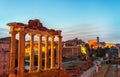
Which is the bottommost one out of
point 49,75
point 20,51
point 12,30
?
point 49,75

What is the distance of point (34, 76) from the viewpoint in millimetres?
28469

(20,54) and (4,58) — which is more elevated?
(20,54)

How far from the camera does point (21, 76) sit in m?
25.3

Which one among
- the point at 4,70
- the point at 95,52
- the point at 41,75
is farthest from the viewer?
the point at 95,52

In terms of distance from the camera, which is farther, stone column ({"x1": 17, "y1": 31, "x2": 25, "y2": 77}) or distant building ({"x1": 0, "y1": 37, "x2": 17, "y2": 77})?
distant building ({"x1": 0, "y1": 37, "x2": 17, "y2": 77})

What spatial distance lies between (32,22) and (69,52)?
102 m

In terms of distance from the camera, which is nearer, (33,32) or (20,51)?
(20,51)

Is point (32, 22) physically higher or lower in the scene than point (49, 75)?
higher

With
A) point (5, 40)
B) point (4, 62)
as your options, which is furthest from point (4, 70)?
point (5, 40)

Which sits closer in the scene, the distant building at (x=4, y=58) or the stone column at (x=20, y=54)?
the stone column at (x=20, y=54)

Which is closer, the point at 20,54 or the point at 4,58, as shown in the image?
the point at 20,54

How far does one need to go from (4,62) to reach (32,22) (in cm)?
1435

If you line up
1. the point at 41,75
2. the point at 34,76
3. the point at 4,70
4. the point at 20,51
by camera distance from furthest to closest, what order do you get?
1. the point at 4,70
2. the point at 41,75
3. the point at 34,76
4. the point at 20,51

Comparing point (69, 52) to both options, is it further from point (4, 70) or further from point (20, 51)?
point (20, 51)
